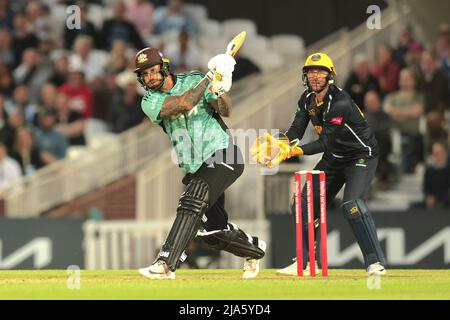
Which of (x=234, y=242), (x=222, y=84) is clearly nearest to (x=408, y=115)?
(x=234, y=242)

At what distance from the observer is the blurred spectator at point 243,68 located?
19.8m

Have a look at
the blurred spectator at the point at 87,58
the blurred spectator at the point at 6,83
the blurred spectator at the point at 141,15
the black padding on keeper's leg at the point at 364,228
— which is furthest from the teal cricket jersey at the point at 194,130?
the blurred spectator at the point at 141,15

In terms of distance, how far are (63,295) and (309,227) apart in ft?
7.57

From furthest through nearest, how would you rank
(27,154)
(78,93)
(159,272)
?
1. (78,93)
2. (27,154)
3. (159,272)

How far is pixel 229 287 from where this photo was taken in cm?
981

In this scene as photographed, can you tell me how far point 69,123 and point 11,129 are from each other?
841 mm

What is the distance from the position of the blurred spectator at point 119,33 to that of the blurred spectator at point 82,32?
0.44 ft

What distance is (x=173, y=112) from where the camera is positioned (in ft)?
33.3

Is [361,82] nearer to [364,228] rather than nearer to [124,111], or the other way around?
[124,111]

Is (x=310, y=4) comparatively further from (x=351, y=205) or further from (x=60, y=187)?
(x=351, y=205)

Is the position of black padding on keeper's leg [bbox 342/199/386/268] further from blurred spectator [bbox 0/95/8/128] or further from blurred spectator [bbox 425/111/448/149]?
blurred spectator [bbox 0/95/8/128]
